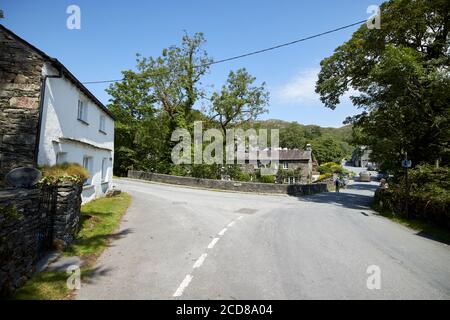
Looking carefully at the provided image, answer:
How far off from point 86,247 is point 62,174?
220 centimetres

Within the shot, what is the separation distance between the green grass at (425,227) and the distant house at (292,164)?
39712mm

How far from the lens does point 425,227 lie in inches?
478

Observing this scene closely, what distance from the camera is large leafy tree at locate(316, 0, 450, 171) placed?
16703 mm

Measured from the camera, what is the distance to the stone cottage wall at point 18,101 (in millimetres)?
8891

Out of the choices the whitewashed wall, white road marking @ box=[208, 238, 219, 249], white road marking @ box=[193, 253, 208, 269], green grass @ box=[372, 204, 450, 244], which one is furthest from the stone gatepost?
green grass @ box=[372, 204, 450, 244]

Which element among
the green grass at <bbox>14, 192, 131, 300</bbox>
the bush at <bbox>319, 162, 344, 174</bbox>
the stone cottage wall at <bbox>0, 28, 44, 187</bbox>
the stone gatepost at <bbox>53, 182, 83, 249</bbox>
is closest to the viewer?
the green grass at <bbox>14, 192, 131, 300</bbox>

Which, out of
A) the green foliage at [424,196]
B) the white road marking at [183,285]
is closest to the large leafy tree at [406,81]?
the green foliage at [424,196]

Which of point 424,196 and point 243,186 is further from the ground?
point 424,196

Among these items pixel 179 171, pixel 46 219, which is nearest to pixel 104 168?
pixel 46 219

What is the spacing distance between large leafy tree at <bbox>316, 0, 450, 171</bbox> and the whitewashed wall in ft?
55.7

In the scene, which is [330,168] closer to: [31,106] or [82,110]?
[82,110]

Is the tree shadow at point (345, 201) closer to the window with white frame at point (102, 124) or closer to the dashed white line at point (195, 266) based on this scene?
the dashed white line at point (195, 266)

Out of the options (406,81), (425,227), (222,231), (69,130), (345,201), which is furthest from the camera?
(345,201)

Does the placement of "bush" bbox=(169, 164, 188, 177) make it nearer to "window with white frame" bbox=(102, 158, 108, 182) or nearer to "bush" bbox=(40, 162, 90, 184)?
"window with white frame" bbox=(102, 158, 108, 182)
